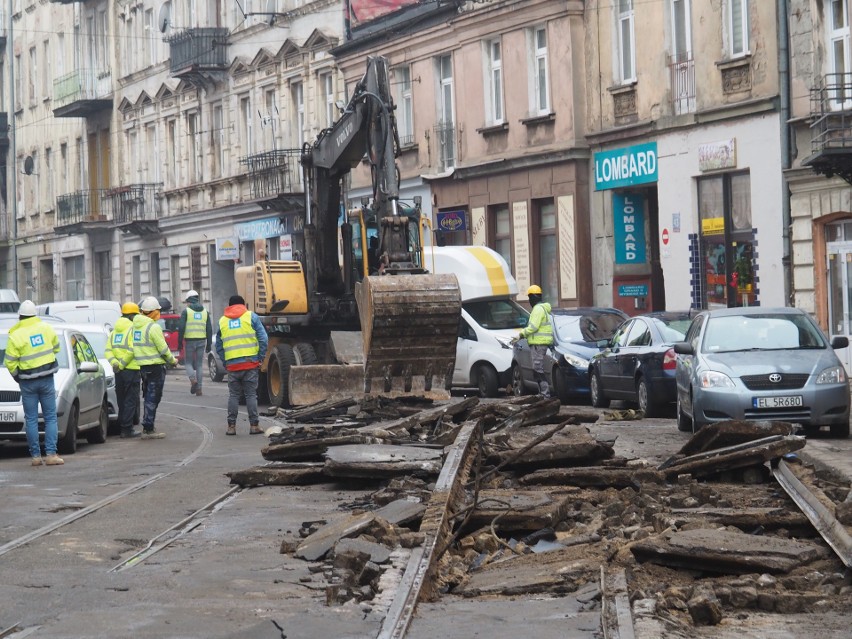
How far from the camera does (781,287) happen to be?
27.6 metres

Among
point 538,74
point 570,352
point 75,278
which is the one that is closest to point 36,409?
point 570,352

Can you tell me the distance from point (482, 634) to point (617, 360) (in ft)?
48.2

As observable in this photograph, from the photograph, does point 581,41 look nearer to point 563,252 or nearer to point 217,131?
point 563,252

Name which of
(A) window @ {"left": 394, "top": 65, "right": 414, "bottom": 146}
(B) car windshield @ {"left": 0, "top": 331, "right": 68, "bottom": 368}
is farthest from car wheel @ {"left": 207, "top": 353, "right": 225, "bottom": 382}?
(B) car windshield @ {"left": 0, "top": 331, "right": 68, "bottom": 368}

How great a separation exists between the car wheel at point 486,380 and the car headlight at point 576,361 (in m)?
2.45

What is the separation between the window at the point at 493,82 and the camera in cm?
3594

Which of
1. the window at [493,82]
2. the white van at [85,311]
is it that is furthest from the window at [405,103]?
the white van at [85,311]

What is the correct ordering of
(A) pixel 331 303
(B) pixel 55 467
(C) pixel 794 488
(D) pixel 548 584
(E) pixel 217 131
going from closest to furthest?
(D) pixel 548 584 < (C) pixel 794 488 < (B) pixel 55 467 < (A) pixel 331 303 < (E) pixel 217 131

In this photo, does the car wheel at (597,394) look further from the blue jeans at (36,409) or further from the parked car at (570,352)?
the blue jeans at (36,409)

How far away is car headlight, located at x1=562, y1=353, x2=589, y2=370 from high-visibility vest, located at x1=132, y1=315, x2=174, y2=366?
6.26m

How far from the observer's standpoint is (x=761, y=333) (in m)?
17.8

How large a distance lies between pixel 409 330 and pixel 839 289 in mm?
8355

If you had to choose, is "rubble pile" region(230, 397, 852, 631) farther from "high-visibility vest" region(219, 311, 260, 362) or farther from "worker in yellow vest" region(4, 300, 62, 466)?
"high-visibility vest" region(219, 311, 260, 362)

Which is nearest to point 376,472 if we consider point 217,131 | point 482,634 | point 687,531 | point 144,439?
point 687,531
